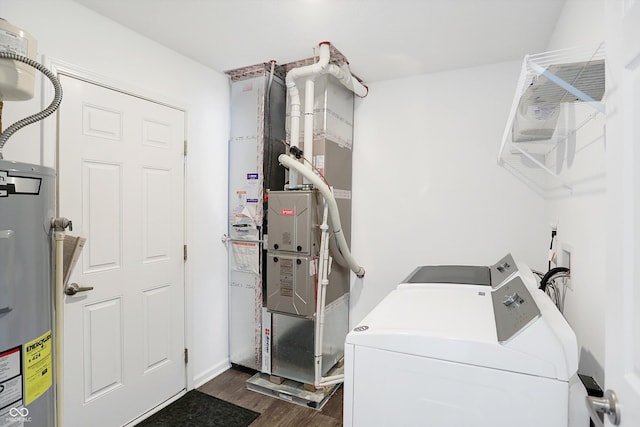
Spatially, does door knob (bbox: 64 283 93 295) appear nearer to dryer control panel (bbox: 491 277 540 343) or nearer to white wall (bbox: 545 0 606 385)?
dryer control panel (bbox: 491 277 540 343)

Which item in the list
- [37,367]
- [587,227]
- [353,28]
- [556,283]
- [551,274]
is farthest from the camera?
[353,28]

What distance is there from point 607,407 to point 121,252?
2332mm

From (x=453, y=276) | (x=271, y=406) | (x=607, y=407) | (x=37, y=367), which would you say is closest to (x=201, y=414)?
(x=271, y=406)

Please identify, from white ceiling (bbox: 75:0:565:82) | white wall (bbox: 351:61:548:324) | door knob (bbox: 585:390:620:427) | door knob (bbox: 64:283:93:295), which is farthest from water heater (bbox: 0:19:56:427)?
white wall (bbox: 351:61:548:324)

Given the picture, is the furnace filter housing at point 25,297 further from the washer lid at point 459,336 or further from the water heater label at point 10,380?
the washer lid at point 459,336

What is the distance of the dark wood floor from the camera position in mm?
2219

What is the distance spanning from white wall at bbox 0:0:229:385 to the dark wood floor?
177 mm

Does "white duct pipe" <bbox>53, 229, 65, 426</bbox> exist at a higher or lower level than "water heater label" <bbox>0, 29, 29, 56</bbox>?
lower

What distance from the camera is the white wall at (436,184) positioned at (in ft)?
8.30

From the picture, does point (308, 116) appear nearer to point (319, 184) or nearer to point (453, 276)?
point (319, 184)

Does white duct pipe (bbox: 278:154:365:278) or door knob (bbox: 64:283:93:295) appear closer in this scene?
door knob (bbox: 64:283:93:295)

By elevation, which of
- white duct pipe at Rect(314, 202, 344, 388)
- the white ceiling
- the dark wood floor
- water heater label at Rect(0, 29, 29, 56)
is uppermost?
the white ceiling

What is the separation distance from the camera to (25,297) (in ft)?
3.37

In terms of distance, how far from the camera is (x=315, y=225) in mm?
2457
